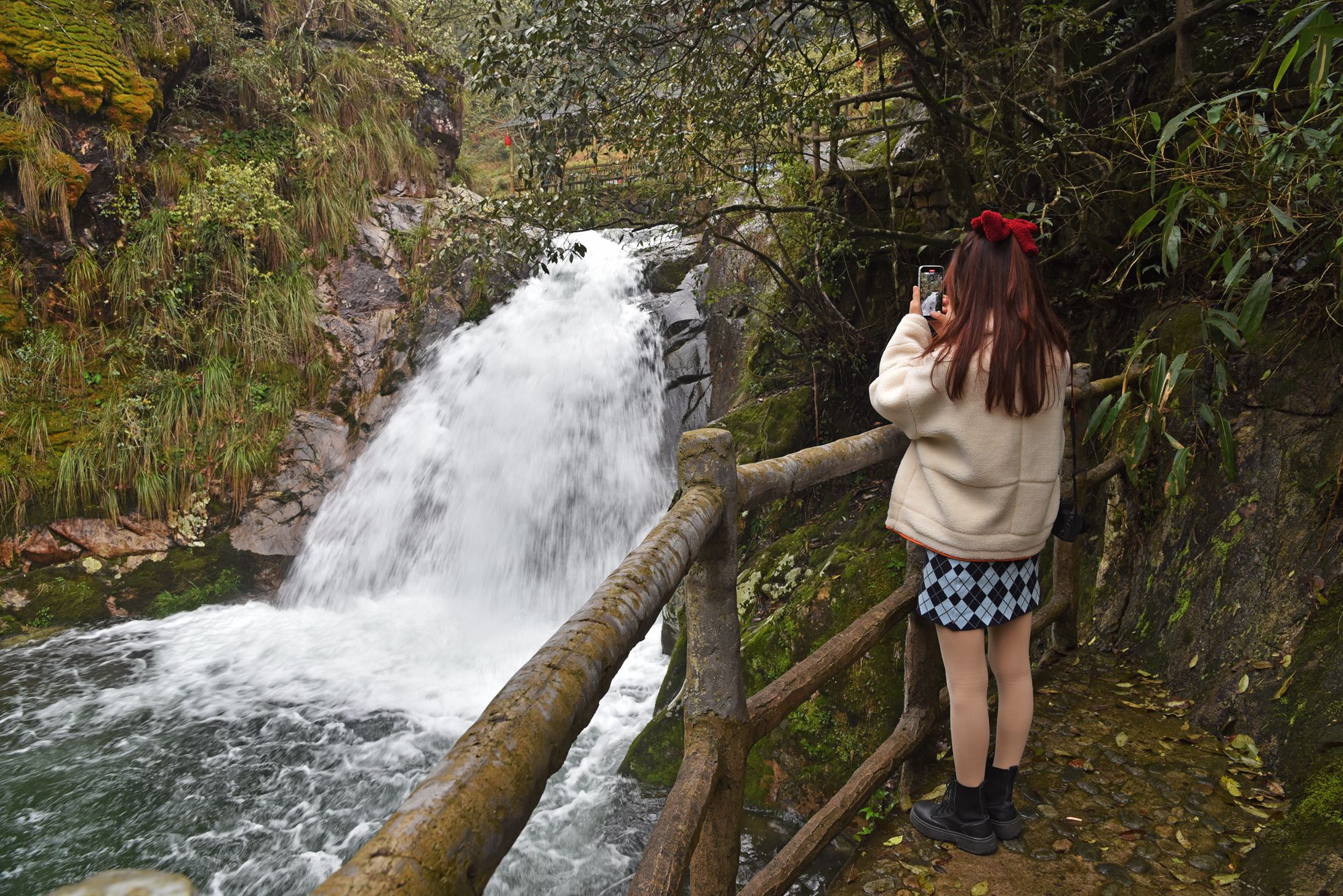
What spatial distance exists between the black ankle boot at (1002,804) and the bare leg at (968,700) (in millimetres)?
162

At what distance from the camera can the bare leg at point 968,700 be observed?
7.38ft

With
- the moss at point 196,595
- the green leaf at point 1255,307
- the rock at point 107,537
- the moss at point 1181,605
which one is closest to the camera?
the green leaf at point 1255,307

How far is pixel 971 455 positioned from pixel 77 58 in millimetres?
11311

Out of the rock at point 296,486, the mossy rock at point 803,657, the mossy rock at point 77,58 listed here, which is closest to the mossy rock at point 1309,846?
the mossy rock at point 803,657

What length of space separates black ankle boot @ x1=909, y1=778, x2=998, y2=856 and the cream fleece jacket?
2.57 ft

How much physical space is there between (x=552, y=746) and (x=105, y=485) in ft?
30.7

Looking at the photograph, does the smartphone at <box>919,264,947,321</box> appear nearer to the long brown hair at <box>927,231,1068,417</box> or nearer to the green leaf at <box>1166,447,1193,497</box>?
the long brown hair at <box>927,231,1068,417</box>

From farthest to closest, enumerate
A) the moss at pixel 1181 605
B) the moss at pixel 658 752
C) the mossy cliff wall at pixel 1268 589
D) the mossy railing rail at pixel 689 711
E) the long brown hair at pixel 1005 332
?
the moss at pixel 658 752, the moss at pixel 1181 605, the mossy cliff wall at pixel 1268 589, the long brown hair at pixel 1005 332, the mossy railing rail at pixel 689 711

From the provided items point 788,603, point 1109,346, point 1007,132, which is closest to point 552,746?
point 788,603

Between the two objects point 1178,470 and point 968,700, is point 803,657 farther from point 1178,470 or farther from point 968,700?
point 1178,470

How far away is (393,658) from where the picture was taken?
7.05 m

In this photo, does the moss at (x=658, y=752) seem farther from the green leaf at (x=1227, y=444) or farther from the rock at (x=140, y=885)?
the rock at (x=140, y=885)

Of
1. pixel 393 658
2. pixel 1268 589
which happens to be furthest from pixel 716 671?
pixel 393 658

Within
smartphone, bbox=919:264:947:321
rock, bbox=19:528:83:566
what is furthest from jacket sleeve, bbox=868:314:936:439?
rock, bbox=19:528:83:566
